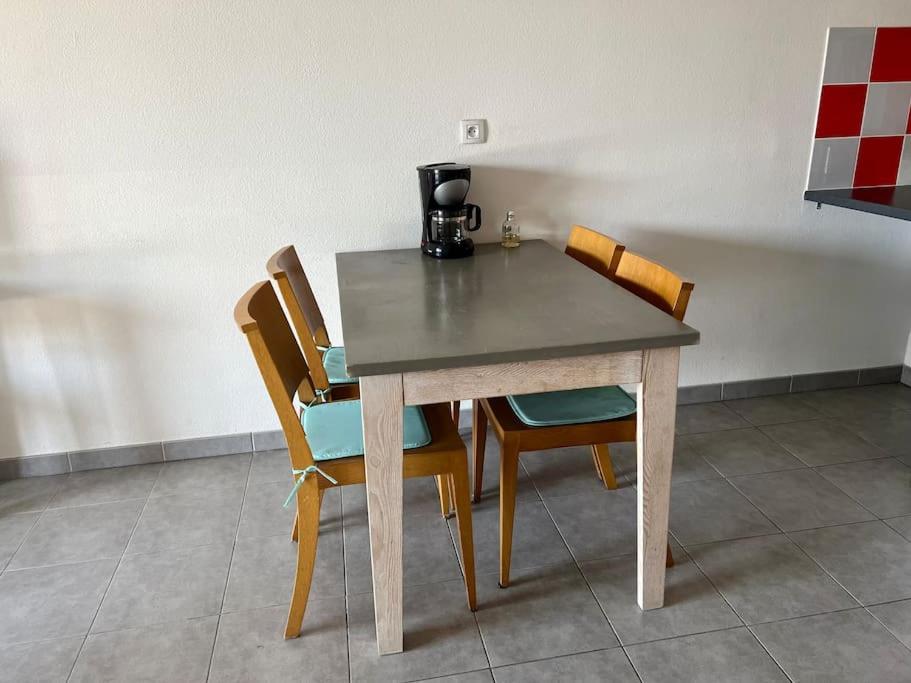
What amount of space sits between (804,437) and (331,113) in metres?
2.06

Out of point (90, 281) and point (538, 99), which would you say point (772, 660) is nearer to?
point (538, 99)

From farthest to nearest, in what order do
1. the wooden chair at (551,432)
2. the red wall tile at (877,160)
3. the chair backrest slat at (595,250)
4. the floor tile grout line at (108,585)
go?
the red wall tile at (877,160), the chair backrest slat at (595,250), the wooden chair at (551,432), the floor tile grout line at (108,585)

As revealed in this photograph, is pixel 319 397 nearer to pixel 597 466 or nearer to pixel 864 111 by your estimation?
pixel 597 466

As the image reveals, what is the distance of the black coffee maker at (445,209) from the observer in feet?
7.22

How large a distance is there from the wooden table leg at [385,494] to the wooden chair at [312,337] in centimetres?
42

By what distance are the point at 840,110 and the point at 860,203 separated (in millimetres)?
429

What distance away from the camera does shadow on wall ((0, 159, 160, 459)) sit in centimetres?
230

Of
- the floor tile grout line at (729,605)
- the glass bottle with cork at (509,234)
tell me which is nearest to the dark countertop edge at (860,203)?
the glass bottle with cork at (509,234)

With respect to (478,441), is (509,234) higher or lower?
higher

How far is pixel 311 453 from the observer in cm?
160

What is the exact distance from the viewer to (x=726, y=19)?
2.42 meters

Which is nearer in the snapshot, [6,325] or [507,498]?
[507,498]

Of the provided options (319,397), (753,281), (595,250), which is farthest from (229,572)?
(753,281)

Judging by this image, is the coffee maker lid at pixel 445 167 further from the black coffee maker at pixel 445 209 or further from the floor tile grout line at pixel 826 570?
the floor tile grout line at pixel 826 570
